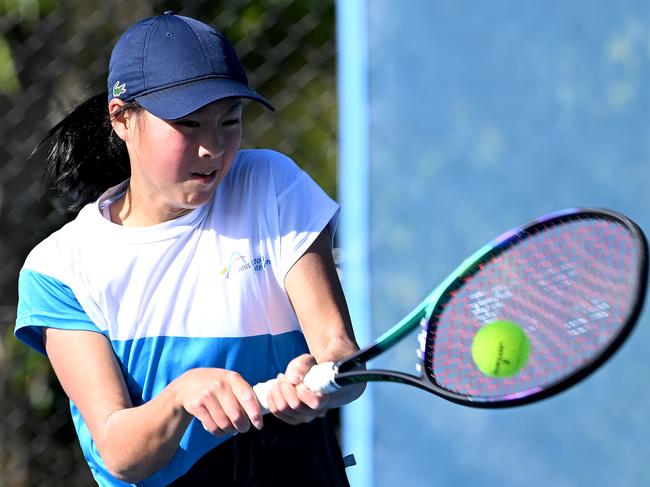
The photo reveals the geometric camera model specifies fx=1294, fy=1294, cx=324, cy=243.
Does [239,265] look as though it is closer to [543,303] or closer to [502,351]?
[502,351]

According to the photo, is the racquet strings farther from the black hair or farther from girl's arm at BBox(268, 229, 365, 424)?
the black hair

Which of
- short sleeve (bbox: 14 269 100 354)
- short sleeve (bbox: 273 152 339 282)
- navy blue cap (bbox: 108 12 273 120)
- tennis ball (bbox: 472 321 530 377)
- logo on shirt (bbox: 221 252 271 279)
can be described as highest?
navy blue cap (bbox: 108 12 273 120)

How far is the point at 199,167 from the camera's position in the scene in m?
2.03

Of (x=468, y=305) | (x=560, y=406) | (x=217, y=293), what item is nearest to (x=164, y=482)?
(x=217, y=293)

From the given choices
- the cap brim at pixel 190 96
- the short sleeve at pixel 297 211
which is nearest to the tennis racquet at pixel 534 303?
the short sleeve at pixel 297 211

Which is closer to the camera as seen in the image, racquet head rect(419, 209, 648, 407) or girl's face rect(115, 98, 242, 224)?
girl's face rect(115, 98, 242, 224)

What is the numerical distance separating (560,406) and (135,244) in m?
1.28

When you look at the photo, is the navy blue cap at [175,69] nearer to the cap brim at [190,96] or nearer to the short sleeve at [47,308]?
the cap brim at [190,96]

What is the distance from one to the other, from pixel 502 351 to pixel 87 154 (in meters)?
0.82

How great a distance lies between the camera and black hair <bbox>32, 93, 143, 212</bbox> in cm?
230

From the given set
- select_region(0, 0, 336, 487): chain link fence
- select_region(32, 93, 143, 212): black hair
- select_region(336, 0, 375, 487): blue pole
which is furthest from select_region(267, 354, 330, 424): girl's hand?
select_region(0, 0, 336, 487): chain link fence

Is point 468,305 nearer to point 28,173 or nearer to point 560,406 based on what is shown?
point 560,406

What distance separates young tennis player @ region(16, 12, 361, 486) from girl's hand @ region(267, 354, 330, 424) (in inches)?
4.6

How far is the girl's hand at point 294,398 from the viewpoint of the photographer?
1857 mm
